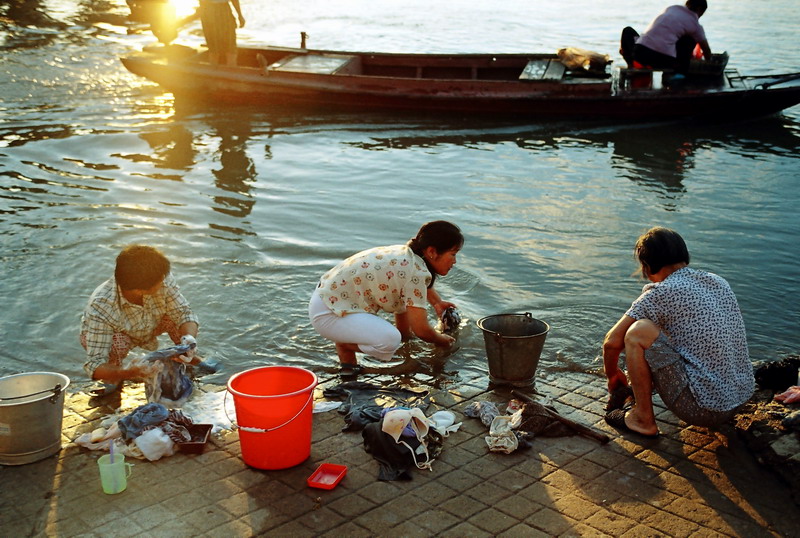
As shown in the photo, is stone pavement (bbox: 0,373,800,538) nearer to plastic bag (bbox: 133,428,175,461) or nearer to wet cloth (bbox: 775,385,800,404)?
plastic bag (bbox: 133,428,175,461)

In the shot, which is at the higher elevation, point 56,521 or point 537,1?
point 537,1

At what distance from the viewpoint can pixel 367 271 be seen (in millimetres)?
5555

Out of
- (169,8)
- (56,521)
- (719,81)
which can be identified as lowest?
(56,521)

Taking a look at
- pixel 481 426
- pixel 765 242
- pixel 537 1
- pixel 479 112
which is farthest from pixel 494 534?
pixel 537 1

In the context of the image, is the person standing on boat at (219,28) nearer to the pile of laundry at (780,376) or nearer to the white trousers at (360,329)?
the white trousers at (360,329)

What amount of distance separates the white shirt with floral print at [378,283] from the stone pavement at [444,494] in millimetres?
1129

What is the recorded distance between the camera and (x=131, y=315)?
545cm

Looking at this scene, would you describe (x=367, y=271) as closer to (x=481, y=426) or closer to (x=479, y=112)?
(x=481, y=426)

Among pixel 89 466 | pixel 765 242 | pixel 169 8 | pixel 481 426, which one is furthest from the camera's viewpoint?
pixel 169 8

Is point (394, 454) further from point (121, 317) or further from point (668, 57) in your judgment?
point (668, 57)

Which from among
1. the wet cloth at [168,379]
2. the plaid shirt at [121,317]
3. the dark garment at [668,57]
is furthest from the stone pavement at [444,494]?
the dark garment at [668,57]

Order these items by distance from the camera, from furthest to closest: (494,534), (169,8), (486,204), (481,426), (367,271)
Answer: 1. (169,8)
2. (486,204)
3. (367,271)
4. (481,426)
5. (494,534)

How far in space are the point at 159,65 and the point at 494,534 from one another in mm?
14313

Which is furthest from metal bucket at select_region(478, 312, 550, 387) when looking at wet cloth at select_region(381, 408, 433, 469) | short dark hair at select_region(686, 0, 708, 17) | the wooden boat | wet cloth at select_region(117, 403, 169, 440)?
short dark hair at select_region(686, 0, 708, 17)
